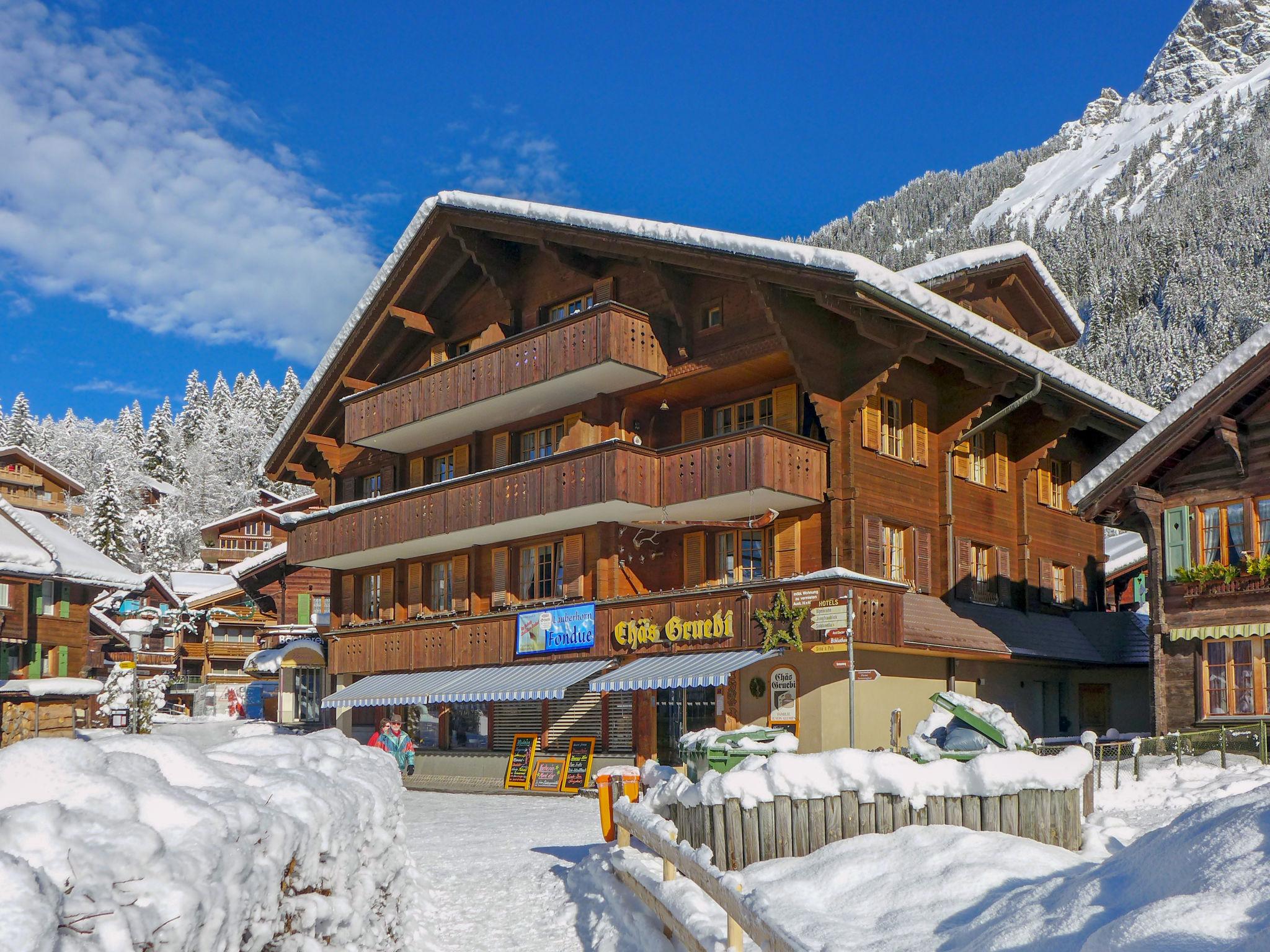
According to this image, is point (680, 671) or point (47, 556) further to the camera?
point (47, 556)

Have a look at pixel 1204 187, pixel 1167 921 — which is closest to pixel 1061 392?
pixel 1167 921

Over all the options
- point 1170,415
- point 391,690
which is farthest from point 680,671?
point 391,690

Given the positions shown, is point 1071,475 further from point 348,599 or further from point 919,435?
point 348,599

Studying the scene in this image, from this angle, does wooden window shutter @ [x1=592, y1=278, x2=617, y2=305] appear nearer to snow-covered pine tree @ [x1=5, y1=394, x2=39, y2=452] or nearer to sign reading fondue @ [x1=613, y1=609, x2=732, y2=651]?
sign reading fondue @ [x1=613, y1=609, x2=732, y2=651]

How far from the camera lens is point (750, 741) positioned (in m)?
18.4

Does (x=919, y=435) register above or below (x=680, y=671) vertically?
above

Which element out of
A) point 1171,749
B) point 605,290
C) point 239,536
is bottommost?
point 1171,749

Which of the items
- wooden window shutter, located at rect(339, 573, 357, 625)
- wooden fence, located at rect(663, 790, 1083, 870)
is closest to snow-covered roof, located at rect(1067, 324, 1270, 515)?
wooden fence, located at rect(663, 790, 1083, 870)

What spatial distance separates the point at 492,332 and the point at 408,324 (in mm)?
2461

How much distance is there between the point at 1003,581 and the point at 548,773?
35.4ft

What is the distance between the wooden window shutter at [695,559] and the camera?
28297 mm

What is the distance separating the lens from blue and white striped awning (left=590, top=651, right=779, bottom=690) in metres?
24.1

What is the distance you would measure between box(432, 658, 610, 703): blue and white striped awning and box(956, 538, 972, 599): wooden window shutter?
24.7ft

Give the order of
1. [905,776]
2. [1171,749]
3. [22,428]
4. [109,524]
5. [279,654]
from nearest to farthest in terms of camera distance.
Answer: [905,776] < [1171,749] < [279,654] < [109,524] < [22,428]
